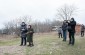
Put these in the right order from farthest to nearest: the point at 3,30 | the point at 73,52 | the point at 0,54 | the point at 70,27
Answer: the point at 3,30, the point at 70,27, the point at 73,52, the point at 0,54

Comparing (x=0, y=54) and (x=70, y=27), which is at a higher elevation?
(x=70, y=27)

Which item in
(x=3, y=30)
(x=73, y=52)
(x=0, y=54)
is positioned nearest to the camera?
(x=0, y=54)

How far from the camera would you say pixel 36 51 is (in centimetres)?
1733

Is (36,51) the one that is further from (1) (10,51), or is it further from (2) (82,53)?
(2) (82,53)

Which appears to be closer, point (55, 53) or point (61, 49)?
point (55, 53)

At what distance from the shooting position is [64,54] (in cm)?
1678

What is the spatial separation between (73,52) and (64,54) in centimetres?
93

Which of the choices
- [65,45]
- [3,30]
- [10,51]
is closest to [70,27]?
[65,45]

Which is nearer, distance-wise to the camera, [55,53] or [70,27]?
[55,53]

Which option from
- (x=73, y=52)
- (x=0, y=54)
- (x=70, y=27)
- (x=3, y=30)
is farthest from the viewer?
(x=3, y=30)

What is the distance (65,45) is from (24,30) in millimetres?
3267

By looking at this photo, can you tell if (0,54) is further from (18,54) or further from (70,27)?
(70,27)

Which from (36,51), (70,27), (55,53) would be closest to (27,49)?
(36,51)

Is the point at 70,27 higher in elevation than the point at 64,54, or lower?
higher
